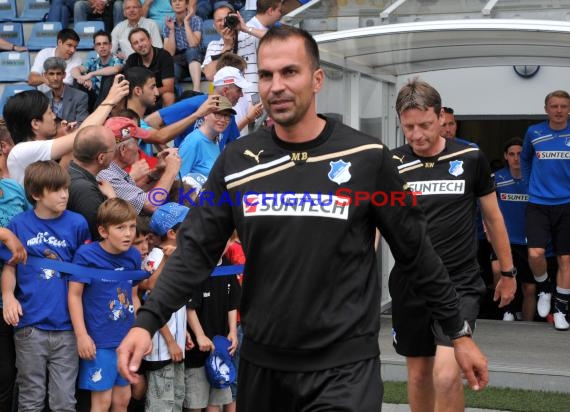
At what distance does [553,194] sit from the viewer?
10484mm

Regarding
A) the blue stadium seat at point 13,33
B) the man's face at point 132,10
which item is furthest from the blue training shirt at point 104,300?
the blue stadium seat at point 13,33

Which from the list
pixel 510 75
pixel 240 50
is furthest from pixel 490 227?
pixel 510 75

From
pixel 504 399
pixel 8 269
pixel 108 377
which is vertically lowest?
pixel 504 399

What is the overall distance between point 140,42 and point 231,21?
1.25 m

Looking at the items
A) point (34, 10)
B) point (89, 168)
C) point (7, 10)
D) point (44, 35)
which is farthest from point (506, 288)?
point (7, 10)

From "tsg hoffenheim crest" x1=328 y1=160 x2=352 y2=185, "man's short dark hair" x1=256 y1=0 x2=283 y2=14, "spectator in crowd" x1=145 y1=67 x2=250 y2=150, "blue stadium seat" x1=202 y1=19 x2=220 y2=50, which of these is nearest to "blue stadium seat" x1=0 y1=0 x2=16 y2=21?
"blue stadium seat" x1=202 y1=19 x2=220 y2=50

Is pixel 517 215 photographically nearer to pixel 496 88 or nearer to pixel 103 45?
pixel 496 88

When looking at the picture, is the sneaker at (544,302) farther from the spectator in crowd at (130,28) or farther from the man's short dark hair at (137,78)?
Result: the spectator in crowd at (130,28)

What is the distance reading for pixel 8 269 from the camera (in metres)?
5.95

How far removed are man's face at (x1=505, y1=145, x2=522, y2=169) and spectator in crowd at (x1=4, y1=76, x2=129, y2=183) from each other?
6.22 meters

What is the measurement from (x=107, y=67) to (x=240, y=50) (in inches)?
80.5

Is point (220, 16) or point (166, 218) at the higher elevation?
point (220, 16)

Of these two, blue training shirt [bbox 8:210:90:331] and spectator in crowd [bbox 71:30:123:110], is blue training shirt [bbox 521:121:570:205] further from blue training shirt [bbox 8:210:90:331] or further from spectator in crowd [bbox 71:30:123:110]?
blue training shirt [bbox 8:210:90:331]

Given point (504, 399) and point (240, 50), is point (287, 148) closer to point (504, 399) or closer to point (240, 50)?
point (504, 399)
